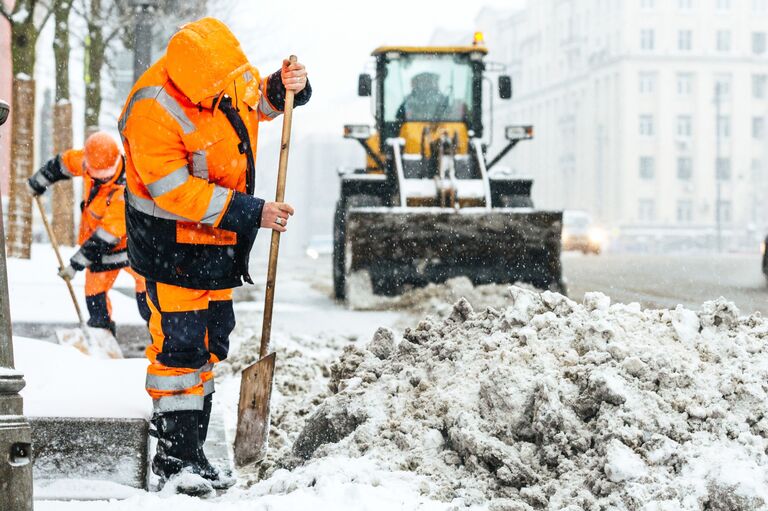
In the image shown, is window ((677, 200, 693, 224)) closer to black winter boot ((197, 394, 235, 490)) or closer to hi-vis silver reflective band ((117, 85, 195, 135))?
black winter boot ((197, 394, 235, 490))

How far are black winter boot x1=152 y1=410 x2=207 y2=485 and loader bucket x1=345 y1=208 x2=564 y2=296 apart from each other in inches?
293

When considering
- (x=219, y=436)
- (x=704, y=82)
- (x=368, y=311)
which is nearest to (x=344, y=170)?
Answer: (x=368, y=311)

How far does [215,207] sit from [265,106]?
0.78 m

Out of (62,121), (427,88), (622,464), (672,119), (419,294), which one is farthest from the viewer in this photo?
(672,119)

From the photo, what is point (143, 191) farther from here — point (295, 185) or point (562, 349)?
point (295, 185)

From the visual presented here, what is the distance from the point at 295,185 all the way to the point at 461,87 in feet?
119

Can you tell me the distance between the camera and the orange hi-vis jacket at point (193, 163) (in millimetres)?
3990

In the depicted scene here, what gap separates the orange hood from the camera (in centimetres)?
396

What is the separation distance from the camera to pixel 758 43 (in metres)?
70.8

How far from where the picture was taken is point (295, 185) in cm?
4997

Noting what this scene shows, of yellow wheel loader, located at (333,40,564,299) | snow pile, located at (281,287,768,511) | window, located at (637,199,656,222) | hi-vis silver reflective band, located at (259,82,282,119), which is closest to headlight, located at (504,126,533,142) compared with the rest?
yellow wheel loader, located at (333,40,564,299)

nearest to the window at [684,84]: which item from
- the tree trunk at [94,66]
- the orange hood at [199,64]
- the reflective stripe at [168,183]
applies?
the tree trunk at [94,66]

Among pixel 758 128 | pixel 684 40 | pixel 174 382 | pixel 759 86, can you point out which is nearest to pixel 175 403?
pixel 174 382

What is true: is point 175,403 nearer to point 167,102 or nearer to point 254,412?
point 254,412
